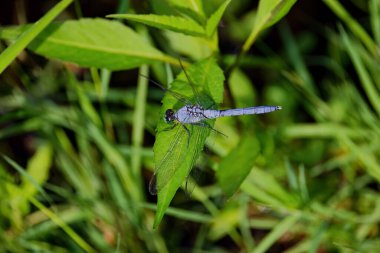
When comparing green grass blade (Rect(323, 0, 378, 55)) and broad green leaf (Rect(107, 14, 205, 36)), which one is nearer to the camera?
broad green leaf (Rect(107, 14, 205, 36))

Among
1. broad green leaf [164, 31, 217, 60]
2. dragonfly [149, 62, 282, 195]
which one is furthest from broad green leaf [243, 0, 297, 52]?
broad green leaf [164, 31, 217, 60]

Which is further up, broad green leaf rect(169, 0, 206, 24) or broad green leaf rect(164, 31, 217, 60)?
broad green leaf rect(169, 0, 206, 24)

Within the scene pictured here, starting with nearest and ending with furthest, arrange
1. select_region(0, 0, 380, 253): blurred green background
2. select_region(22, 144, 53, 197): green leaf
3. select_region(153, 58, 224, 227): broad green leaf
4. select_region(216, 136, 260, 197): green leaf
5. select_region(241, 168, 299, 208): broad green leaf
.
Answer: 1. select_region(153, 58, 224, 227): broad green leaf
2. select_region(216, 136, 260, 197): green leaf
3. select_region(241, 168, 299, 208): broad green leaf
4. select_region(0, 0, 380, 253): blurred green background
5. select_region(22, 144, 53, 197): green leaf

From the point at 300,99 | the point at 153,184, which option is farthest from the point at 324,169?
the point at 153,184

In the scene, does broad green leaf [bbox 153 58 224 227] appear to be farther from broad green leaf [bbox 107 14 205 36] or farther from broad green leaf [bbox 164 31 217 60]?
broad green leaf [bbox 164 31 217 60]

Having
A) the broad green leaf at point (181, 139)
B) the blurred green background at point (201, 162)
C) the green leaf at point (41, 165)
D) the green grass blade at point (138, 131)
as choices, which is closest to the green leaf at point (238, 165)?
the blurred green background at point (201, 162)

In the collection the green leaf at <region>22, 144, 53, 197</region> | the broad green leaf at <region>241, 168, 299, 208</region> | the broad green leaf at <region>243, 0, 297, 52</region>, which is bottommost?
the broad green leaf at <region>241, 168, 299, 208</region>

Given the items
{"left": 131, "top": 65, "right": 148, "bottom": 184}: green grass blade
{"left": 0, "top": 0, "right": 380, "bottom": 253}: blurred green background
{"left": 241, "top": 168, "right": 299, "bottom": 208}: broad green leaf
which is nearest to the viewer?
{"left": 241, "top": 168, "right": 299, "bottom": 208}: broad green leaf
